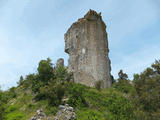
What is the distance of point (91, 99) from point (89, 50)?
27.6ft

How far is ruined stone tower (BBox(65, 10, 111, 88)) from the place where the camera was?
24.6 meters

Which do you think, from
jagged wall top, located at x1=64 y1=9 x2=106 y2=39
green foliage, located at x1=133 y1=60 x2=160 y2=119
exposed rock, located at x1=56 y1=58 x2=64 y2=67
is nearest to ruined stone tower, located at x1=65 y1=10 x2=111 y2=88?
jagged wall top, located at x1=64 y1=9 x2=106 y2=39

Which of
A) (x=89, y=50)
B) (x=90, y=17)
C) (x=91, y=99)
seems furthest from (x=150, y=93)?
(x=90, y=17)

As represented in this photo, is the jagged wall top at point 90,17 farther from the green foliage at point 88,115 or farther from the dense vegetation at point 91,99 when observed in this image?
the green foliage at point 88,115

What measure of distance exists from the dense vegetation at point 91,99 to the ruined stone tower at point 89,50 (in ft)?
4.87

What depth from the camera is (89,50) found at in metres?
25.5

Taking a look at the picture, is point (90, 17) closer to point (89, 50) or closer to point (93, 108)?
point (89, 50)

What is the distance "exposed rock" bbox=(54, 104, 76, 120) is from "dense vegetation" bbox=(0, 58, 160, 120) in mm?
497

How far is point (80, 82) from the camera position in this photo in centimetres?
2427

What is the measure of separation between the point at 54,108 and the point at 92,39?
13.0 metres

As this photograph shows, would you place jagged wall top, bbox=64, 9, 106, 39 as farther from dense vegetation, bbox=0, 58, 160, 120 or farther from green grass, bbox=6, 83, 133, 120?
green grass, bbox=6, 83, 133, 120

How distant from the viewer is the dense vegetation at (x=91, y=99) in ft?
35.1

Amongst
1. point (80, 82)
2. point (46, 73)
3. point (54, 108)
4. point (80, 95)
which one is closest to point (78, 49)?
point (80, 82)

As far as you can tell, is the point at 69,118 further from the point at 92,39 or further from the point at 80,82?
the point at 92,39
